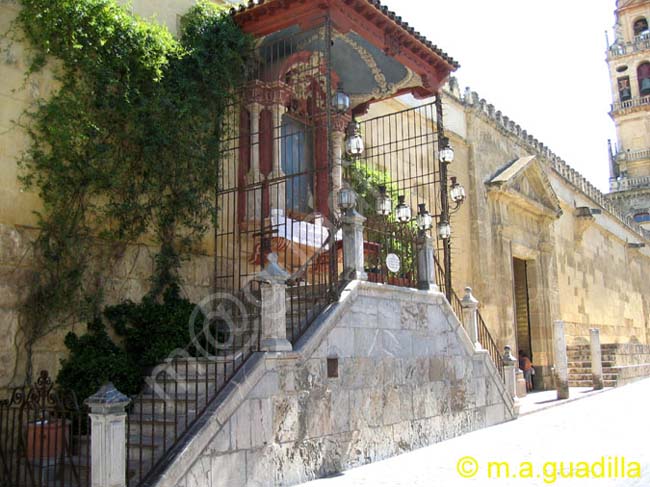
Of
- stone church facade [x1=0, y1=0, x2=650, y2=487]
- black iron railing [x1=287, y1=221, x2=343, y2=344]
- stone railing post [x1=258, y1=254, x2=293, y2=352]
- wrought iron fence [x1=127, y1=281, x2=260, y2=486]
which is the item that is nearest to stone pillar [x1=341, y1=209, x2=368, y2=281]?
stone church facade [x1=0, y1=0, x2=650, y2=487]

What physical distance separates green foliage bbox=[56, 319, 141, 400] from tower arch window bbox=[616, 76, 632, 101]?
156 feet

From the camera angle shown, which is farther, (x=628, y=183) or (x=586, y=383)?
(x=628, y=183)

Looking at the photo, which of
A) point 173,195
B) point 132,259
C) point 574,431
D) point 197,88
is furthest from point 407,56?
point 574,431

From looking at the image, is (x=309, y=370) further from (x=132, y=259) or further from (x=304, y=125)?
(x=304, y=125)

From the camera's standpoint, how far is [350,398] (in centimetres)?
779

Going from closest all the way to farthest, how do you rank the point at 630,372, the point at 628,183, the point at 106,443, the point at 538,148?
the point at 106,443
the point at 630,372
the point at 538,148
the point at 628,183

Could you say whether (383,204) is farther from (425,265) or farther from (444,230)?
(425,265)

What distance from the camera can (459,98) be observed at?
1692cm

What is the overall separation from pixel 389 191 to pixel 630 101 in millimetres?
39721

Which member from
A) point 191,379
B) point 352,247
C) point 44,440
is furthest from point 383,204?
point 44,440

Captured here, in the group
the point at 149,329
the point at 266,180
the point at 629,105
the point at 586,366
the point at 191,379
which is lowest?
the point at 586,366

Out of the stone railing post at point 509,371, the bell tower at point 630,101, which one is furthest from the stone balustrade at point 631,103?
the stone railing post at point 509,371

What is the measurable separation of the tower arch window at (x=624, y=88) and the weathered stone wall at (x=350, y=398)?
42.5m

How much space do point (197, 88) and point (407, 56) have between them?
3.36m
